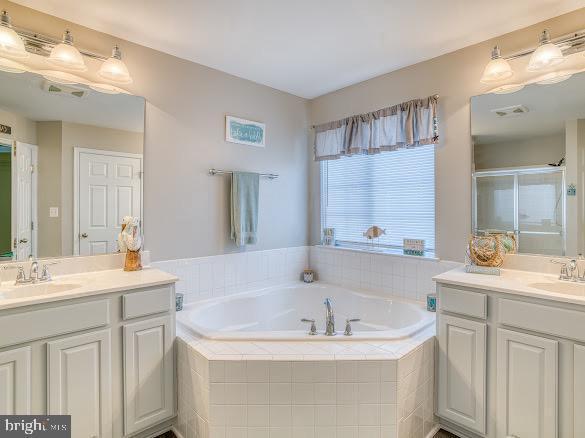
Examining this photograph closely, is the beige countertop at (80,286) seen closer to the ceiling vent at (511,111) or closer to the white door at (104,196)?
the white door at (104,196)

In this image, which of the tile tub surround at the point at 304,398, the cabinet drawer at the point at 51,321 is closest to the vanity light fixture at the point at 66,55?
the cabinet drawer at the point at 51,321

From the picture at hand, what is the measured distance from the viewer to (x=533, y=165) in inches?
83.4

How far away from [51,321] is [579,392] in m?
2.53

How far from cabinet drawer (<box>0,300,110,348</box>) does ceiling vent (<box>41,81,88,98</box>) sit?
1.36 metres

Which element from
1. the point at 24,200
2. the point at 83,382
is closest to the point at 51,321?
the point at 83,382

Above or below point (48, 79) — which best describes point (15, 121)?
below

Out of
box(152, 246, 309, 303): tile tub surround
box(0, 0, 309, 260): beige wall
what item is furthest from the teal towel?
box(152, 246, 309, 303): tile tub surround

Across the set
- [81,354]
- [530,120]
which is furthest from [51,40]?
[530,120]

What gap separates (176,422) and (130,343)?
2.03 feet

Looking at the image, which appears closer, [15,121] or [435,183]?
[15,121]

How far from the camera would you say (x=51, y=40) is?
6.43 feet

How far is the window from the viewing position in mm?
2715

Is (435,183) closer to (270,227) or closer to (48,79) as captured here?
(270,227)

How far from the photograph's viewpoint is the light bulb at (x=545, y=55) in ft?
6.15
